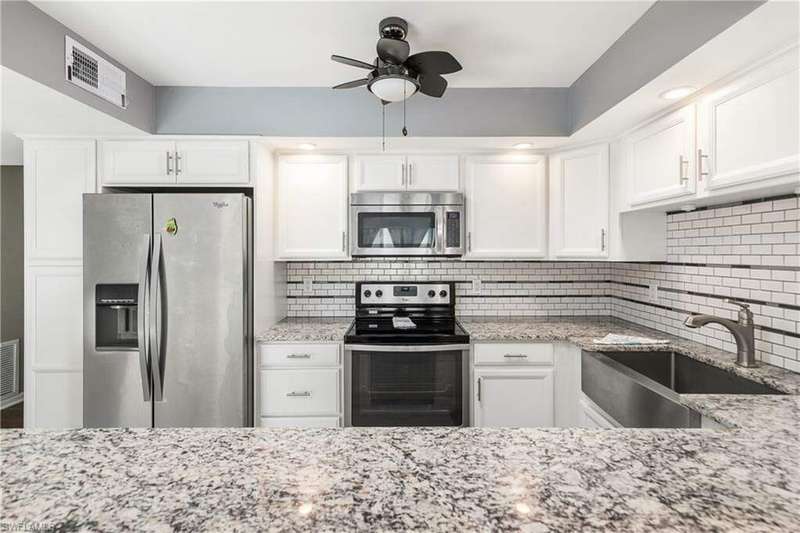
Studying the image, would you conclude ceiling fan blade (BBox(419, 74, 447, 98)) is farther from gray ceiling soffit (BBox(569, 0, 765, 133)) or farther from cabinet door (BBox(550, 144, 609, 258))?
cabinet door (BBox(550, 144, 609, 258))

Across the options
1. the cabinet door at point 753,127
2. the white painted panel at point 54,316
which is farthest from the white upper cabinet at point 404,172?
the white painted panel at point 54,316

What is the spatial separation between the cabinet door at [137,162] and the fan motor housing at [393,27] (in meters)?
1.53

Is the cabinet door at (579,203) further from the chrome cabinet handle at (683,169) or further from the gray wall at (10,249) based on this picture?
the gray wall at (10,249)

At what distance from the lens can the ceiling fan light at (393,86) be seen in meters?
1.64

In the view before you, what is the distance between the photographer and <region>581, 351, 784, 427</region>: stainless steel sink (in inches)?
61.1

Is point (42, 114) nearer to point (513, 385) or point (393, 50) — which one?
point (393, 50)

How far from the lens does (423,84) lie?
6.30 ft

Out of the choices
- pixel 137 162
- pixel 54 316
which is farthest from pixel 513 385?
pixel 54 316

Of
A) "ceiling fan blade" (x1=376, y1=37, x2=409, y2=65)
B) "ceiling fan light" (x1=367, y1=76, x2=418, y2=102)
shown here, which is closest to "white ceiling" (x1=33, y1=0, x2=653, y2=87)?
"ceiling fan blade" (x1=376, y1=37, x2=409, y2=65)

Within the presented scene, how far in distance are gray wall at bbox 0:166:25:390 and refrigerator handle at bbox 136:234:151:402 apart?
2497 millimetres

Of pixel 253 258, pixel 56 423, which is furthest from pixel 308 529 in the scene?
pixel 56 423

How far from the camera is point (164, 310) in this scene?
224cm

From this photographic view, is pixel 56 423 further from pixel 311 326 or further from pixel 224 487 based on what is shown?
pixel 224 487

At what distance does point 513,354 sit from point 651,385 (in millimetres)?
896
